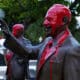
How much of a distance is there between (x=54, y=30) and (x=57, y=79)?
1.35ft

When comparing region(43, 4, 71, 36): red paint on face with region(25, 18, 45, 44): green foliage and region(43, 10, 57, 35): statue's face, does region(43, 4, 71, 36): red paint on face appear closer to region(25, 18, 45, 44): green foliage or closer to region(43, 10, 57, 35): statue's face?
region(43, 10, 57, 35): statue's face

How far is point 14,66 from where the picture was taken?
807 centimetres

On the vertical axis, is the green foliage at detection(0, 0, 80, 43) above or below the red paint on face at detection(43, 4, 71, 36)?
below

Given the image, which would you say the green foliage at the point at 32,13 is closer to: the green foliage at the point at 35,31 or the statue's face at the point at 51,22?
the green foliage at the point at 35,31

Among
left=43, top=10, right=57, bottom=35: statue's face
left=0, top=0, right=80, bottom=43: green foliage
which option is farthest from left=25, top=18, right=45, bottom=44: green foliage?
left=43, top=10, right=57, bottom=35: statue's face

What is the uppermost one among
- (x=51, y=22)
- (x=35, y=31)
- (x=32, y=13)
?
(x=51, y=22)

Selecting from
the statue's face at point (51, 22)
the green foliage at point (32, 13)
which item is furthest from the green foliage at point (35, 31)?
the statue's face at point (51, 22)

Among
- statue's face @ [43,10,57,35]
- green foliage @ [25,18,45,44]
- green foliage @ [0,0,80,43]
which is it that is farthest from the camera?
green foliage @ [0,0,80,43]

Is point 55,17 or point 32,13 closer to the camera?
point 55,17

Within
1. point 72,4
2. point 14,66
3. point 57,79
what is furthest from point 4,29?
point 72,4

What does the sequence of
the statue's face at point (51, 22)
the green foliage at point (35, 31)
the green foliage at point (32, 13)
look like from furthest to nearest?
the green foliage at point (32, 13)
the green foliage at point (35, 31)
the statue's face at point (51, 22)

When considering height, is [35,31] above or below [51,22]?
below

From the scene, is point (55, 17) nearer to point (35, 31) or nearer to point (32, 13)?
point (35, 31)

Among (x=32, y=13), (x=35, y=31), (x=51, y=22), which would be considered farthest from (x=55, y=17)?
(x=32, y=13)
